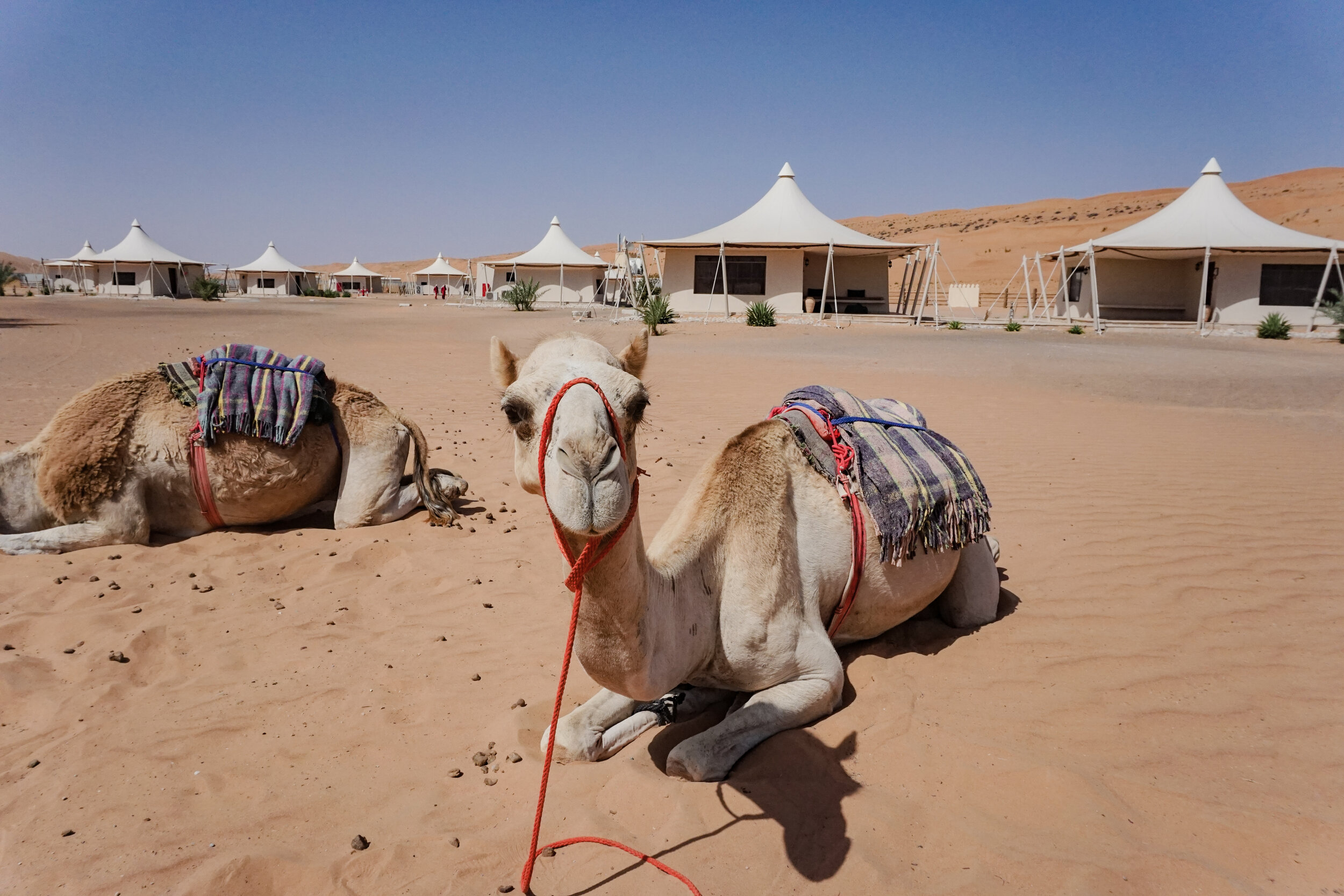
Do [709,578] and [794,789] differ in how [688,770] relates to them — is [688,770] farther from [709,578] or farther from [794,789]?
[709,578]

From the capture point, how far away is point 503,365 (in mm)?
2172

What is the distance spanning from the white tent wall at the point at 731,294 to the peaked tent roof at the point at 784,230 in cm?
55

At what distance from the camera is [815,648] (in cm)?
308

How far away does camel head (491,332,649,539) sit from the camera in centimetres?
175

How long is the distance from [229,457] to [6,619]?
1.46 meters

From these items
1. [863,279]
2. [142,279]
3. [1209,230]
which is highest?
[1209,230]

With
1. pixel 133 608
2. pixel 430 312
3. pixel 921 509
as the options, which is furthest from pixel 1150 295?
pixel 133 608

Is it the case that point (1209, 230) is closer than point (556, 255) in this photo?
Yes

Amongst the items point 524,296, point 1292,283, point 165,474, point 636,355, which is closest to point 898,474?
point 636,355

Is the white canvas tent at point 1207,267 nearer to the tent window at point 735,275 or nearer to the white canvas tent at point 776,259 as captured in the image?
the white canvas tent at point 776,259

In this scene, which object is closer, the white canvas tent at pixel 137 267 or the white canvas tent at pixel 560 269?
the white canvas tent at pixel 560 269

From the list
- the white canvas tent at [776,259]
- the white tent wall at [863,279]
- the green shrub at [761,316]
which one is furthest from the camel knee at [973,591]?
the white tent wall at [863,279]

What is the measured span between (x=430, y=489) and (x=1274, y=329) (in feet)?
81.9

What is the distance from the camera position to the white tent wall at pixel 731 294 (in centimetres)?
2780
